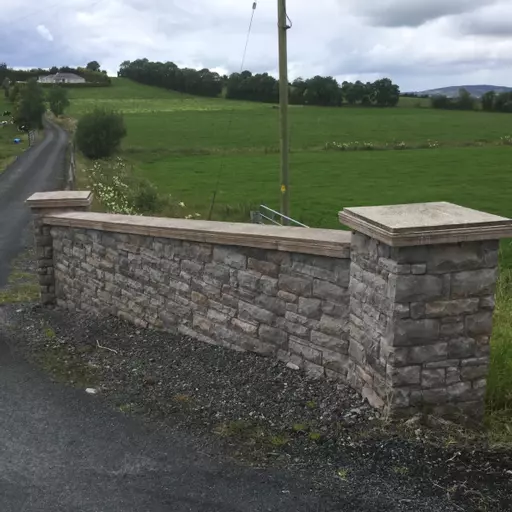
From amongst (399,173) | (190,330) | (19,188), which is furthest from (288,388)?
(399,173)

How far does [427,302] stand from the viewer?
4.46 m

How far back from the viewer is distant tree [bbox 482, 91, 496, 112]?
9306 centimetres

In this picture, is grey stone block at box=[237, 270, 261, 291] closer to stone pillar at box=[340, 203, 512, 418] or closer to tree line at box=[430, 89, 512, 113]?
stone pillar at box=[340, 203, 512, 418]

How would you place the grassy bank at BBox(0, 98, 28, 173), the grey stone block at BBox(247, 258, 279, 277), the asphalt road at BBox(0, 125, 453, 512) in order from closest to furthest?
the asphalt road at BBox(0, 125, 453, 512) < the grey stone block at BBox(247, 258, 279, 277) < the grassy bank at BBox(0, 98, 28, 173)

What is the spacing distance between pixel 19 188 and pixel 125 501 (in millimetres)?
28159

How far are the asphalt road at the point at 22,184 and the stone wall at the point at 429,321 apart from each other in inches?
363

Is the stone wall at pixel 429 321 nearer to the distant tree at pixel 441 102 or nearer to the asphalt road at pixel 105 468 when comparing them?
the asphalt road at pixel 105 468

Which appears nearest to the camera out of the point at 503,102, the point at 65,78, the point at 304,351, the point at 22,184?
the point at 304,351

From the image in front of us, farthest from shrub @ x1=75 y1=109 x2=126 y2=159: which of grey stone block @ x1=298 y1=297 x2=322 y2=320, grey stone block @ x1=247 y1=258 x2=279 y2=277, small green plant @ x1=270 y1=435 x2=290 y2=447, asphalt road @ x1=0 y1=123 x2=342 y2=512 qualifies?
small green plant @ x1=270 y1=435 x2=290 y2=447

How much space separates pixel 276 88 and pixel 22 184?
253ft

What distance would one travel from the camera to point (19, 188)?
29.8 metres

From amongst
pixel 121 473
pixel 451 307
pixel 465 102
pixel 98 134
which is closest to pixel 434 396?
pixel 451 307

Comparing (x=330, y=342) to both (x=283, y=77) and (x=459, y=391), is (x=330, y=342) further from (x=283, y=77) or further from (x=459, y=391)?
(x=283, y=77)

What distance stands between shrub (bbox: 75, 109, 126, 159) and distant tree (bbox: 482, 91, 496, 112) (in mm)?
66080
